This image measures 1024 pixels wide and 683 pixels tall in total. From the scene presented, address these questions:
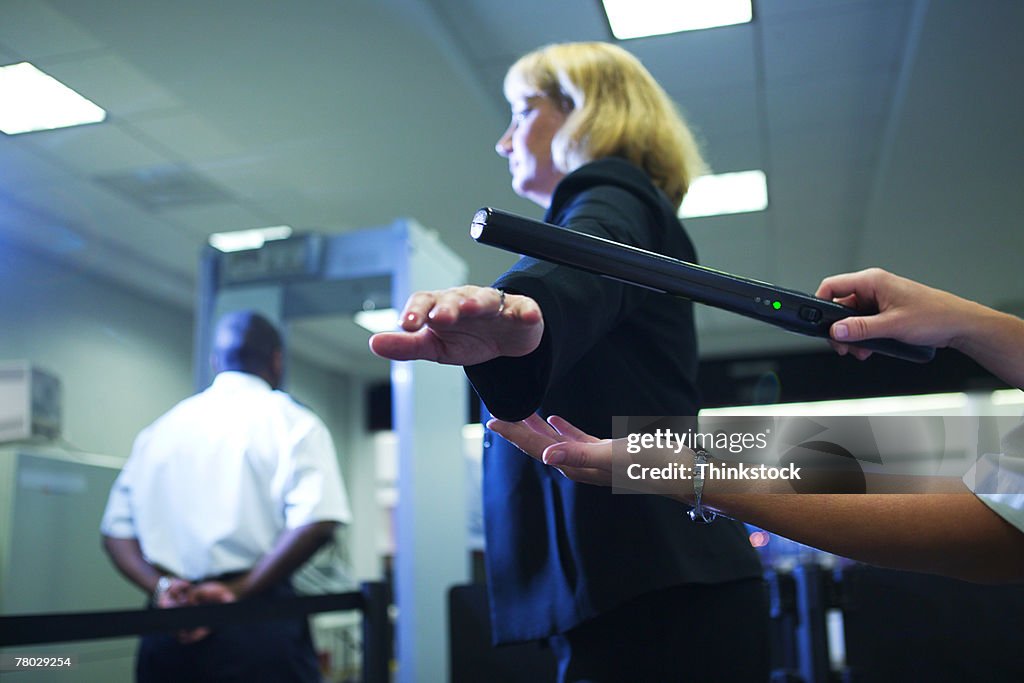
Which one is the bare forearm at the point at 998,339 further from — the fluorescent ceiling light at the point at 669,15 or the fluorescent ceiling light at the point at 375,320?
the fluorescent ceiling light at the point at 375,320

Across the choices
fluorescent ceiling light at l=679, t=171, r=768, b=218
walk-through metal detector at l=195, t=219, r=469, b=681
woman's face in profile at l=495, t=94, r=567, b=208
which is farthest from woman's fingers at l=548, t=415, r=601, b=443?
fluorescent ceiling light at l=679, t=171, r=768, b=218

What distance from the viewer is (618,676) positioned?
732 millimetres

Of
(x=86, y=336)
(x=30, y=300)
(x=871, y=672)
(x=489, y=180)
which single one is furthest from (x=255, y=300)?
(x=871, y=672)

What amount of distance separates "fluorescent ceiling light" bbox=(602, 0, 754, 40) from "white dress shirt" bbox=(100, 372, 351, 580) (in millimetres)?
1181

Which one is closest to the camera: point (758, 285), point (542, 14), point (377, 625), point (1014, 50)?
point (758, 285)

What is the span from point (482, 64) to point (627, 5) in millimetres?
694

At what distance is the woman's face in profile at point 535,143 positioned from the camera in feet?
3.37

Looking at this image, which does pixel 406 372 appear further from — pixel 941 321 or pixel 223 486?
pixel 941 321

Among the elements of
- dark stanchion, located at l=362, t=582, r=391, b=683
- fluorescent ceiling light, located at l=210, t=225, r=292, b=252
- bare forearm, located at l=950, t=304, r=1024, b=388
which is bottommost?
dark stanchion, located at l=362, t=582, r=391, b=683

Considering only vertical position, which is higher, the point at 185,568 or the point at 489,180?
the point at 489,180

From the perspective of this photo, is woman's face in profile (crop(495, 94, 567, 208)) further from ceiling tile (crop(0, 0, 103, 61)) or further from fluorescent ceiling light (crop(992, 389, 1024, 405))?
fluorescent ceiling light (crop(992, 389, 1024, 405))

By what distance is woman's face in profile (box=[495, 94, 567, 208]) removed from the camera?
1.03m

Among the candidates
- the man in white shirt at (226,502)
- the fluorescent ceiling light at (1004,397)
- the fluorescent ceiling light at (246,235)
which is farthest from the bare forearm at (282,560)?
the fluorescent ceiling light at (1004,397)

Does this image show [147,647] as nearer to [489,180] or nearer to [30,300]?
[30,300]
